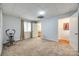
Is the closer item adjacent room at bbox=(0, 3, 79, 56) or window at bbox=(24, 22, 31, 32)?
adjacent room at bbox=(0, 3, 79, 56)

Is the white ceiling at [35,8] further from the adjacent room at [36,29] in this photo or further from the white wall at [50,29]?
the white wall at [50,29]

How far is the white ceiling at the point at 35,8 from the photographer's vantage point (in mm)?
1900

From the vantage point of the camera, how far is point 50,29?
2.11 m

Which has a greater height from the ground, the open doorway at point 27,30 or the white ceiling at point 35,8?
the white ceiling at point 35,8

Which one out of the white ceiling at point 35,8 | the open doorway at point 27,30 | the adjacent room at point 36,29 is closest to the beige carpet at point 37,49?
the adjacent room at point 36,29

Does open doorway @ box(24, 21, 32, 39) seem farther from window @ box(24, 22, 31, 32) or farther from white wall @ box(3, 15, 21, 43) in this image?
white wall @ box(3, 15, 21, 43)

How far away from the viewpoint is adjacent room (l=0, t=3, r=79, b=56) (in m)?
1.92

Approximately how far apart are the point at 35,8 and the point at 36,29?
1.40 ft

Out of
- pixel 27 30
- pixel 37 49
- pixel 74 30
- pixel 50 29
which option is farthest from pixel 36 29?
pixel 74 30

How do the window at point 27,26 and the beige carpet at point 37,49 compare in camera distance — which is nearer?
the beige carpet at point 37,49

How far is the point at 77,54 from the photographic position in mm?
1930

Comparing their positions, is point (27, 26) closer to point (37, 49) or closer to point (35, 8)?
point (35, 8)

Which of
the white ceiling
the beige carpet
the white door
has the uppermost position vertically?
the white ceiling

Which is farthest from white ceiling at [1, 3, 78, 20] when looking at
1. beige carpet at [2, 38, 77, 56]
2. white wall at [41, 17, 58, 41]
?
beige carpet at [2, 38, 77, 56]
